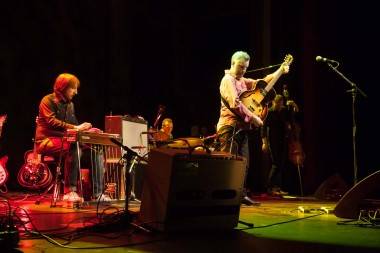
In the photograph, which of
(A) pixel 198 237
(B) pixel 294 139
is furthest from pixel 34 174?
(A) pixel 198 237

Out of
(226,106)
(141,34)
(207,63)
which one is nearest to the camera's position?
(226,106)

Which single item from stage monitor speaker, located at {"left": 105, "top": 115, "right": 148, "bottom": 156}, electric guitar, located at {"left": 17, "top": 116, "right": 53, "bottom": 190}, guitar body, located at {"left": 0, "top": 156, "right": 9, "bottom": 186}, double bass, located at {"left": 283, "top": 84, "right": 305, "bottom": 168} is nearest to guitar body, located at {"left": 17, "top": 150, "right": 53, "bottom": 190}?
electric guitar, located at {"left": 17, "top": 116, "right": 53, "bottom": 190}

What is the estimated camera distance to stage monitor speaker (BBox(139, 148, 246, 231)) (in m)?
3.29

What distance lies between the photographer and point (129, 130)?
666cm

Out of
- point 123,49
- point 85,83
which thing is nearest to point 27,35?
point 85,83

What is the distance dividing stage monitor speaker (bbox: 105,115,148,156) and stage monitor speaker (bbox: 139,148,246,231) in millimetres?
3005

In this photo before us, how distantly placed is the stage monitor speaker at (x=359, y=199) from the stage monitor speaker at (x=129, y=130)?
10.5 feet

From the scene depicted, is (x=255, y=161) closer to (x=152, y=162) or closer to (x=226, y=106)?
(x=226, y=106)

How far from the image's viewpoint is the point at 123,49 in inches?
364

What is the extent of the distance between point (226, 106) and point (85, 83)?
378 cm

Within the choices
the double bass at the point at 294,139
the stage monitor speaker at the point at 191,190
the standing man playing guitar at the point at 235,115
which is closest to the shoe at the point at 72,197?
the standing man playing guitar at the point at 235,115

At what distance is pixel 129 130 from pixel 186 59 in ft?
14.1

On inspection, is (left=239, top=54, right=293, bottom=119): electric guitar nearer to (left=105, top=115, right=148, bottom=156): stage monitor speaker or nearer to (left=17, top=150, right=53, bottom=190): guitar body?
(left=105, top=115, right=148, bottom=156): stage monitor speaker

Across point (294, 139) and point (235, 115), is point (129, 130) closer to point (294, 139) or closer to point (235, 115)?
point (235, 115)
